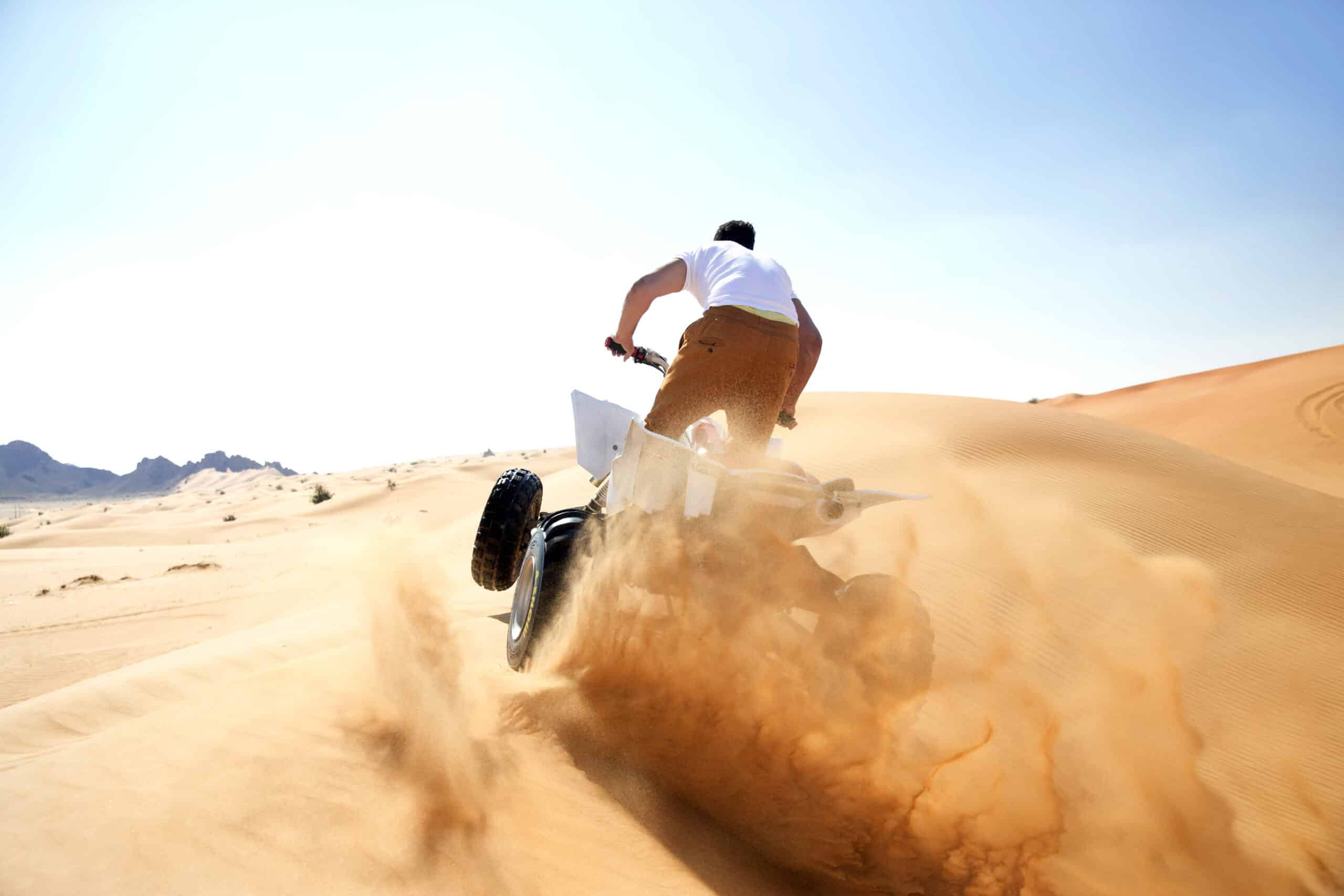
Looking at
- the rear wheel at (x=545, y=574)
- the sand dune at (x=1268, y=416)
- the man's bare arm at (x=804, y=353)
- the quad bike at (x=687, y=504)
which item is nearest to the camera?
the quad bike at (x=687, y=504)

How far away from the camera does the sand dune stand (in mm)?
16656

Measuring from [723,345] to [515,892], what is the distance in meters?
2.16

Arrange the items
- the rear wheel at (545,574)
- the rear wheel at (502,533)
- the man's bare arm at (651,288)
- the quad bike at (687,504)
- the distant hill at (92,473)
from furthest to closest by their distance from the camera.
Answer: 1. the distant hill at (92,473)
2. the rear wheel at (502,533)
3. the man's bare arm at (651,288)
4. the rear wheel at (545,574)
5. the quad bike at (687,504)

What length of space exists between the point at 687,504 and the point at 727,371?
661mm

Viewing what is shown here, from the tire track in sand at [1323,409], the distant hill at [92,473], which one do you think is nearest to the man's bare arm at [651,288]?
the tire track in sand at [1323,409]

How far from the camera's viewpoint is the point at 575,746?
275 cm

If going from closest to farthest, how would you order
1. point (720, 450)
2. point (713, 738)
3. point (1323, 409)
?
point (713, 738) < point (720, 450) < point (1323, 409)

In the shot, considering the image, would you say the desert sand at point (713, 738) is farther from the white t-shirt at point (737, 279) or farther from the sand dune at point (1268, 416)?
the sand dune at point (1268, 416)

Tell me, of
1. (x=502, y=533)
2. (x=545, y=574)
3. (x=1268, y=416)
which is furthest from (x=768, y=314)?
(x=1268, y=416)

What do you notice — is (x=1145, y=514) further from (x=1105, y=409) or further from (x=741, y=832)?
(x=1105, y=409)

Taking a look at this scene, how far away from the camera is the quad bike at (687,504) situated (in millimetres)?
2566

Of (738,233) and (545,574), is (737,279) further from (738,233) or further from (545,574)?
(545,574)

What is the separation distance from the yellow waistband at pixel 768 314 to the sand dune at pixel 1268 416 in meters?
15.9

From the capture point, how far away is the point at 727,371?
2.99 metres
